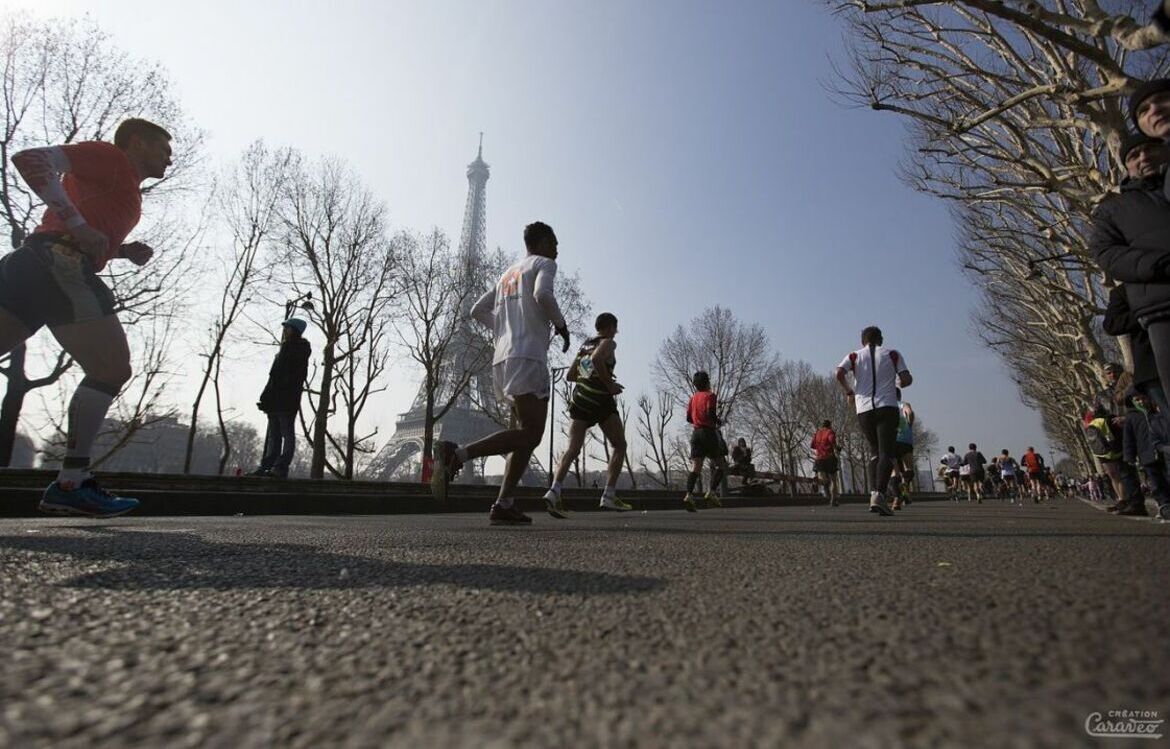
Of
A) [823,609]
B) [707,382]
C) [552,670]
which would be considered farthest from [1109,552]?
[707,382]

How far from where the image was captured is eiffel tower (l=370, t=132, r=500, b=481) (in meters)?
33.3

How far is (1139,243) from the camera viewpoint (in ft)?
9.18

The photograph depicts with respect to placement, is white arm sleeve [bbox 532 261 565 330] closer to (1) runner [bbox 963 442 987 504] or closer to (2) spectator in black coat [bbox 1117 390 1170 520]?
(2) spectator in black coat [bbox 1117 390 1170 520]

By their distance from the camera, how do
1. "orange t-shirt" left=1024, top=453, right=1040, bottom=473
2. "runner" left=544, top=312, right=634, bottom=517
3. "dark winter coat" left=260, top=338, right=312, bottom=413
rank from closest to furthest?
"runner" left=544, top=312, right=634, bottom=517 → "dark winter coat" left=260, top=338, right=312, bottom=413 → "orange t-shirt" left=1024, top=453, right=1040, bottom=473

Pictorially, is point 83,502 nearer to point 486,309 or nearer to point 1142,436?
point 486,309

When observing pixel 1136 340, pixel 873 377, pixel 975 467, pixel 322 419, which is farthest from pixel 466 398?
pixel 1136 340

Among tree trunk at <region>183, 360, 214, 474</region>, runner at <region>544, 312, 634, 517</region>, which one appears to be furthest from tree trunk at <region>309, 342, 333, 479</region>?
runner at <region>544, 312, 634, 517</region>

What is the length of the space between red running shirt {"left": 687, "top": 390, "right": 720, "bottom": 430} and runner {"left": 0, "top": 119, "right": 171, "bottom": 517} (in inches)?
295

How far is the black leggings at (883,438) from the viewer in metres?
6.63

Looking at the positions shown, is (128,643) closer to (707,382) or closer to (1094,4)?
A: (707,382)

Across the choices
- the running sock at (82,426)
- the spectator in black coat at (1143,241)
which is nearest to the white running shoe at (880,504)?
the spectator in black coat at (1143,241)

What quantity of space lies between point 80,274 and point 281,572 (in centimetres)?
257

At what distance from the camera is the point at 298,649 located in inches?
41.7

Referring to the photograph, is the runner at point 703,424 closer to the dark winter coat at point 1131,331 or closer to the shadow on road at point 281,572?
the dark winter coat at point 1131,331
